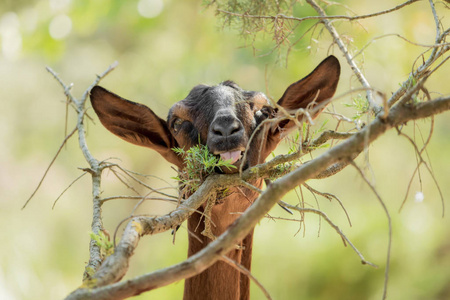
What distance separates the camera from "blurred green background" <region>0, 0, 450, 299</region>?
834cm

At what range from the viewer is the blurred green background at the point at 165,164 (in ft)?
27.4

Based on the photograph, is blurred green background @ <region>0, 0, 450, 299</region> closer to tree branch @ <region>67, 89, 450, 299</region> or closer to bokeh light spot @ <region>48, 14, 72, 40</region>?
bokeh light spot @ <region>48, 14, 72, 40</region>

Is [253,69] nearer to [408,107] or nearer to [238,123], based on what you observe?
[238,123]

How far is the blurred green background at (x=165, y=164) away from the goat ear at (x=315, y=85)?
0.28 metres

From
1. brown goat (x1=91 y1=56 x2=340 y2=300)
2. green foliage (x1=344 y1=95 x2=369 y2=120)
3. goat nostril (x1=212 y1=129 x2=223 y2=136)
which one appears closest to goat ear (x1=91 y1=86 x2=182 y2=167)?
brown goat (x1=91 y1=56 x2=340 y2=300)

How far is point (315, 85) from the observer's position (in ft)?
12.0

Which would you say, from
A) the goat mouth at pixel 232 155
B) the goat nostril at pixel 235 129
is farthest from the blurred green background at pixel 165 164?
the goat mouth at pixel 232 155

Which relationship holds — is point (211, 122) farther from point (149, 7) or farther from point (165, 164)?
point (165, 164)

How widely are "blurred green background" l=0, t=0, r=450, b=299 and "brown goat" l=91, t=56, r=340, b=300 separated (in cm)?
41

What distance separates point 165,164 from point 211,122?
11248mm

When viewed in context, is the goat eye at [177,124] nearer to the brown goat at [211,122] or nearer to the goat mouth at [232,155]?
the brown goat at [211,122]

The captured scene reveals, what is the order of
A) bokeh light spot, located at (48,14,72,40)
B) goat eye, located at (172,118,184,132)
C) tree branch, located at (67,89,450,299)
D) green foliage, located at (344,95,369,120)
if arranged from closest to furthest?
tree branch, located at (67,89,450,299) → green foliage, located at (344,95,369,120) → goat eye, located at (172,118,184,132) → bokeh light spot, located at (48,14,72,40)

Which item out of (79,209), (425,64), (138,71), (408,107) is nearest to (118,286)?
(408,107)

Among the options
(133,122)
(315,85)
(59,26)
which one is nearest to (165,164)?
(59,26)
